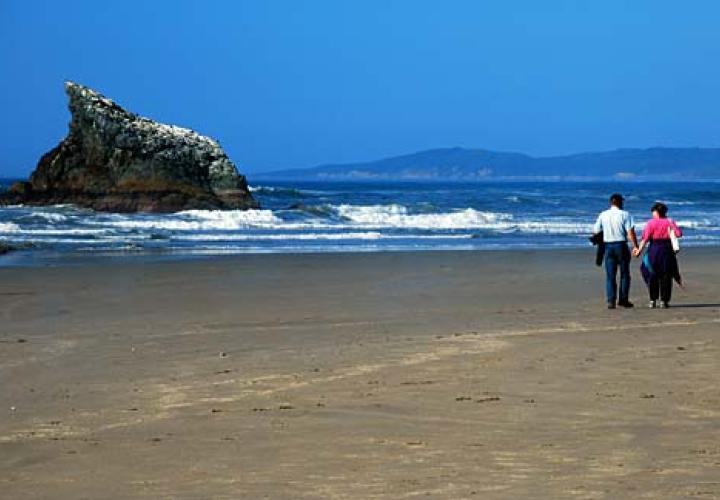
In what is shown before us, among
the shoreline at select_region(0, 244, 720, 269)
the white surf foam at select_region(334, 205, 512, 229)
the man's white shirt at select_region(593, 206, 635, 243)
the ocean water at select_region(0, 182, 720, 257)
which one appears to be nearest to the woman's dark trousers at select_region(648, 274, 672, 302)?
the man's white shirt at select_region(593, 206, 635, 243)

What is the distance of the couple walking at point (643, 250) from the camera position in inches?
590

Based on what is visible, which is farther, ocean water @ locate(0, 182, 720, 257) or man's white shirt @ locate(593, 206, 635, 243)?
ocean water @ locate(0, 182, 720, 257)

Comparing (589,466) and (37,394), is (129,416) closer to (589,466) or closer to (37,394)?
(37,394)

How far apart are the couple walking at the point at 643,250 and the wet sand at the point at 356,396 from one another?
0.45m

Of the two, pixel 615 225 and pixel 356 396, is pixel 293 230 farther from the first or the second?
pixel 356 396

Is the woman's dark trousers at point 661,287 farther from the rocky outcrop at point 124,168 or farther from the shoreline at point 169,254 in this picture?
the rocky outcrop at point 124,168

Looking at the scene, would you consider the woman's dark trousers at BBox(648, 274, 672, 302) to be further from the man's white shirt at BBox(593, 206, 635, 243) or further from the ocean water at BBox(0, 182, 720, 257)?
the ocean water at BBox(0, 182, 720, 257)

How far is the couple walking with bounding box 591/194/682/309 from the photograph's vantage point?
15.0 m

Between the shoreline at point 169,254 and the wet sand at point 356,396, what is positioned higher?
the shoreline at point 169,254

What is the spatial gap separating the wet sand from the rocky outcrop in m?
30.9

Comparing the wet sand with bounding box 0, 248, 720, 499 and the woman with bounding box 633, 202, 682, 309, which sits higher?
the woman with bounding box 633, 202, 682, 309

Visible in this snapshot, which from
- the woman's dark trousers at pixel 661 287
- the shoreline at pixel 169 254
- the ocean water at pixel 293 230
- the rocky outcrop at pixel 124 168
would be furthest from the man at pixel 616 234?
the rocky outcrop at pixel 124 168

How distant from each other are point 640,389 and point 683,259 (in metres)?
15.6

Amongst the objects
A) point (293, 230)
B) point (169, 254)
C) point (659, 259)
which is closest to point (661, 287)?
point (659, 259)
